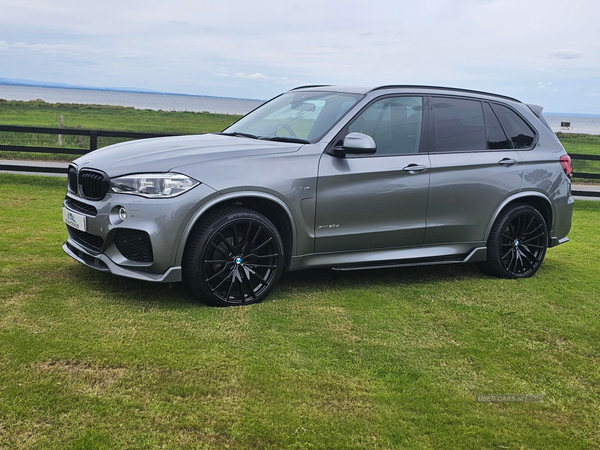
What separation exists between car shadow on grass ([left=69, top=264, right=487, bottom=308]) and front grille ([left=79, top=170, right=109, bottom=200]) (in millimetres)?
796

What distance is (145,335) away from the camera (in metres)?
4.05

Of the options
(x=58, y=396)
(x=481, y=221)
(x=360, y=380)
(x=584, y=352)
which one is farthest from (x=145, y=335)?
(x=481, y=221)

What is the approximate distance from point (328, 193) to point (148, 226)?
1500 millimetres

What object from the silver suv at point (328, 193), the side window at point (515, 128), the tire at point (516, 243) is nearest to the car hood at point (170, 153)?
the silver suv at point (328, 193)

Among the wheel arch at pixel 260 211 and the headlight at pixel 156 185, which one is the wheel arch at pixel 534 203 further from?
the headlight at pixel 156 185

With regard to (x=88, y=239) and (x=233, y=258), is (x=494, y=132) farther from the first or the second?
(x=88, y=239)

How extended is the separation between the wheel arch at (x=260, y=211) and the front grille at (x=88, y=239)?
68 centimetres

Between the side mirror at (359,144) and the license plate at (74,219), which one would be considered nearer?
the license plate at (74,219)

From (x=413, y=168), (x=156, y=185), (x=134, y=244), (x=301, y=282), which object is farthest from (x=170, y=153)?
(x=413, y=168)

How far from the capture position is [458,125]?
589 centimetres

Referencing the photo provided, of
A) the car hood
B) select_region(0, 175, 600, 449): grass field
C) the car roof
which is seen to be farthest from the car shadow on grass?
the car roof

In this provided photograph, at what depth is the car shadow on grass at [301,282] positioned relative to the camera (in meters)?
4.92

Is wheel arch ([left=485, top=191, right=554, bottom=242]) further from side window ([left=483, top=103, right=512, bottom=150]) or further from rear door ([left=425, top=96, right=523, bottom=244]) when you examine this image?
side window ([left=483, top=103, right=512, bottom=150])

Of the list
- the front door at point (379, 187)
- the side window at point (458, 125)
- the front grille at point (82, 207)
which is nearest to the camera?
the front grille at point (82, 207)
